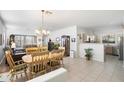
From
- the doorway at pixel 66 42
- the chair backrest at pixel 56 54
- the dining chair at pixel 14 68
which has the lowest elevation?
the dining chair at pixel 14 68

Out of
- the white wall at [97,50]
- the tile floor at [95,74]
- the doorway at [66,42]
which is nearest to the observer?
the tile floor at [95,74]

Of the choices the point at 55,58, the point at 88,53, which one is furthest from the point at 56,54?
the point at 88,53

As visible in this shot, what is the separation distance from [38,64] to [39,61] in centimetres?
10

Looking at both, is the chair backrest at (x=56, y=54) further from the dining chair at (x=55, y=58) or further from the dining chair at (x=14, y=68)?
the dining chair at (x=14, y=68)

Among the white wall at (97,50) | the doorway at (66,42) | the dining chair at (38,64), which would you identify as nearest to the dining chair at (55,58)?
the dining chair at (38,64)

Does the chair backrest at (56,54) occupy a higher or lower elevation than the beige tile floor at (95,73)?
higher

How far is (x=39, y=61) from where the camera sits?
339 cm

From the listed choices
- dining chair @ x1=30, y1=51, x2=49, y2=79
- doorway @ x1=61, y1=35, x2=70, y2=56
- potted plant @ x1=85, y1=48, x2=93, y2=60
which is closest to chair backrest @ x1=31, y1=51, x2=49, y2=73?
dining chair @ x1=30, y1=51, x2=49, y2=79

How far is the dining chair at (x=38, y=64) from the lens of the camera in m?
3.19

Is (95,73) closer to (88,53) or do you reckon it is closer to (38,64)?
(38,64)

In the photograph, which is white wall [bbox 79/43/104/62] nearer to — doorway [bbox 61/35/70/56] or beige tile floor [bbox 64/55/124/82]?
doorway [bbox 61/35/70/56]

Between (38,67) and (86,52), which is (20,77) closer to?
(38,67)
